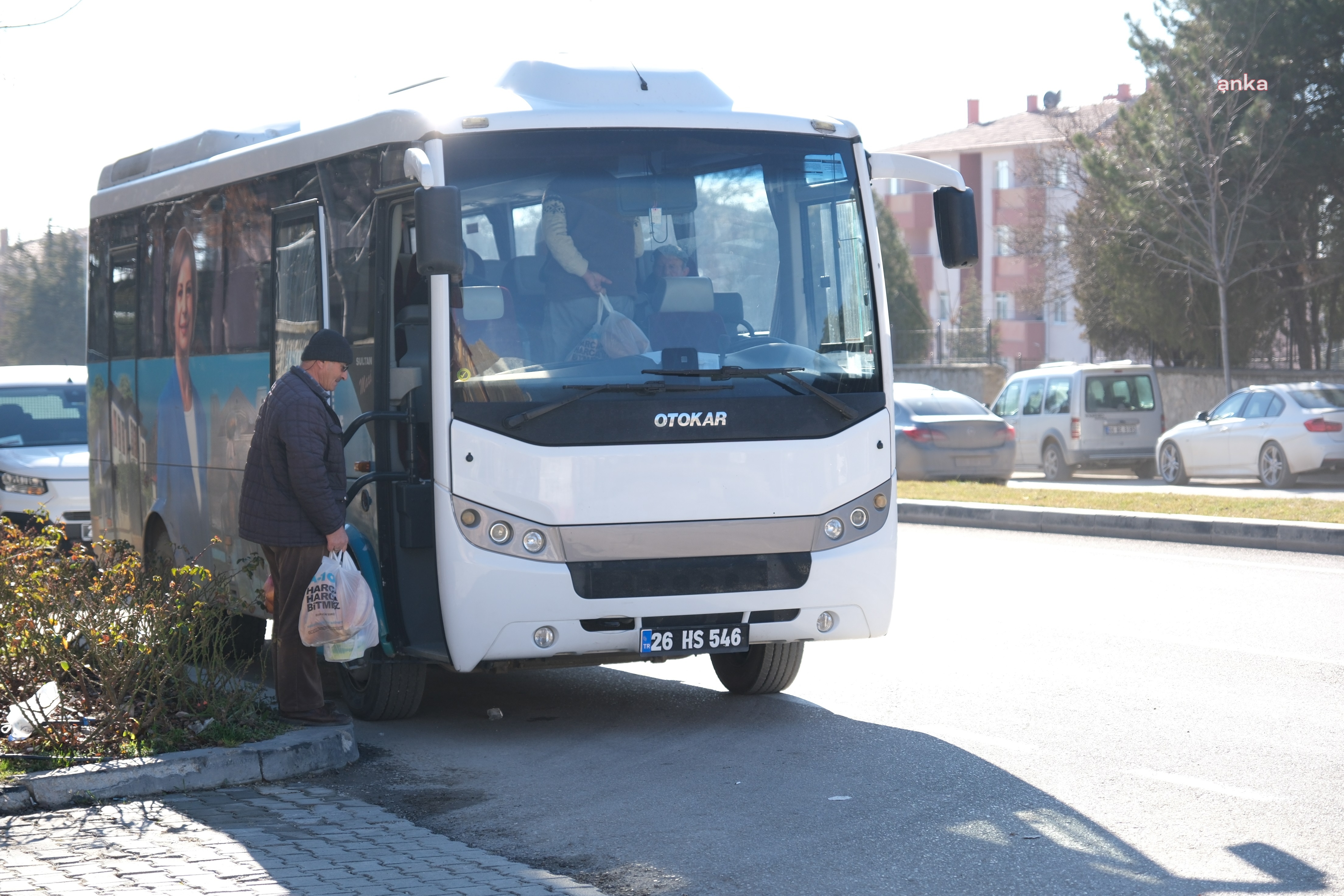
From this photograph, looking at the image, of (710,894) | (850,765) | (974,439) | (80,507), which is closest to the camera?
(710,894)

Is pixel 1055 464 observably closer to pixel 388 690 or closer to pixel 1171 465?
pixel 1171 465

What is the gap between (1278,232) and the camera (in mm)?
35125

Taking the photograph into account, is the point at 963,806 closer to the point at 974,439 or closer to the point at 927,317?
the point at 974,439

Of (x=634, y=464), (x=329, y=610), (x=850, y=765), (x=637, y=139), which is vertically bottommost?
(x=850, y=765)

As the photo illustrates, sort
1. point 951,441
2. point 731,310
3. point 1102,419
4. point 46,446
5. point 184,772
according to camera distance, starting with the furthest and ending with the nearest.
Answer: point 1102,419 → point 951,441 → point 46,446 → point 731,310 → point 184,772

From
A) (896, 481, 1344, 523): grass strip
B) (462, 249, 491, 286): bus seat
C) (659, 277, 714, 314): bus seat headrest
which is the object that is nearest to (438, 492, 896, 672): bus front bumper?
(462, 249, 491, 286): bus seat

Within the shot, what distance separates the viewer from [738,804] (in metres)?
6.78

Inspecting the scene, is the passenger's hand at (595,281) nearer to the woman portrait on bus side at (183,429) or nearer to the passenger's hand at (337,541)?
the passenger's hand at (337,541)

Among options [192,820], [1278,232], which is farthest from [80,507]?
[1278,232]

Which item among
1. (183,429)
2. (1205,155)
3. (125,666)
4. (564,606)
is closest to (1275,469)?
(1205,155)

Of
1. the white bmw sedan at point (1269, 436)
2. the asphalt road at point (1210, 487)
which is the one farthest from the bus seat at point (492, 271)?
the white bmw sedan at point (1269, 436)

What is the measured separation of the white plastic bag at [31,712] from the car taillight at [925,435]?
19320 millimetres

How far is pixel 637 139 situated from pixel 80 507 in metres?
9.47

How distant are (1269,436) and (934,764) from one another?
18827 mm
